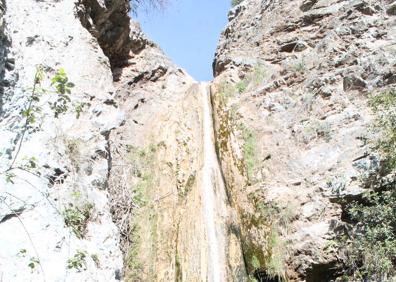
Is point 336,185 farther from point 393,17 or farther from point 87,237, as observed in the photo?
point 393,17

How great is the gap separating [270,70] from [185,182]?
350 centimetres

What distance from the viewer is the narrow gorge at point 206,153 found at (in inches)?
227

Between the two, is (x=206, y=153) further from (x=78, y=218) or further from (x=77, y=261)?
(x=77, y=261)

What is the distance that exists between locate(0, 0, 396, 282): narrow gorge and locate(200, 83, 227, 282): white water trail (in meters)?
0.02

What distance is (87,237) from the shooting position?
605cm

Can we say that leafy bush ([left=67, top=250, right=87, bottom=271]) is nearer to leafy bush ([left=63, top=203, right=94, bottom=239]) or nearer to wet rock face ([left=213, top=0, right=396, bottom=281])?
leafy bush ([left=63, top=203, right=94, bottom=239])

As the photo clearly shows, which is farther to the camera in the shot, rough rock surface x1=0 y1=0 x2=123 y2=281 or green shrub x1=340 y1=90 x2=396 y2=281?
green shrub x1=340 y1=90 x2=396 y2=281

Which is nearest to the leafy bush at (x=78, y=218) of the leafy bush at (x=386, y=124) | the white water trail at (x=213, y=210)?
the white water trail at (x=213, y=210)

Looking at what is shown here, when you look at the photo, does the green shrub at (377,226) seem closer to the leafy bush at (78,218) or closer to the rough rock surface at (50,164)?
the rough rock surface at (50,164)

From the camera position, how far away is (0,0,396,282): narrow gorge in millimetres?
5754

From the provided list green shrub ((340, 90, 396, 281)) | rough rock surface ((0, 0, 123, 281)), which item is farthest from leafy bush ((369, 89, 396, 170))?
rough rock surface ((0, 0, 123, 281))

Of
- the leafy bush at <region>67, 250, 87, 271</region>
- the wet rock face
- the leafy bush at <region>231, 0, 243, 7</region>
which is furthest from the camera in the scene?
the leafy bush at <region>231, 0, 243, 7</region>

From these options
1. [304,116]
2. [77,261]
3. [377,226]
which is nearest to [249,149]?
[304,116]

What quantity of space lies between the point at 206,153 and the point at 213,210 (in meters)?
1.74
